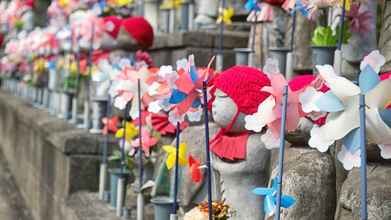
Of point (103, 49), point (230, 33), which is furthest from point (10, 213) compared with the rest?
point (230, 33)

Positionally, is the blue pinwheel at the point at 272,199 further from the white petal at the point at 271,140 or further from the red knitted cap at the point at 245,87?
the red knitted cap at the point at 245,87

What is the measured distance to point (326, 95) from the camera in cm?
189

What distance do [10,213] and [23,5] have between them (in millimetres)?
4362

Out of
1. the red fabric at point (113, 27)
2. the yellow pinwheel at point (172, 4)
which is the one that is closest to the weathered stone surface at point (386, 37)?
the red fabric at point (113, 27)

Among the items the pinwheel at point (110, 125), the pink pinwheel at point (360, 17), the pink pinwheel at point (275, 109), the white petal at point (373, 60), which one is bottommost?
the pinwheel at point (110, 125)

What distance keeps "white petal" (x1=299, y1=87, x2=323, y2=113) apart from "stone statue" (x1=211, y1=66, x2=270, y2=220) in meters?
0.58

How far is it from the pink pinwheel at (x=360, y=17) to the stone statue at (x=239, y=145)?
874 mm

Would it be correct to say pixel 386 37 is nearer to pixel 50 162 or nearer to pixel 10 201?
pixel 50 162

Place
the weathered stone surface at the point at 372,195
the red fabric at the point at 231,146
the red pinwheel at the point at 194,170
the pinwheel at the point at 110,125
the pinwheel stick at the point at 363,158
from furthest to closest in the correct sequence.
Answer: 1. the pinwheel at the point at 110,125
2. the red pinwheel at the point at 194,170
3. the red fabric at the point at 231,146
4. the weathered stone surface at the point at 372,195
5. the pinwheel stick at the point at 363,158

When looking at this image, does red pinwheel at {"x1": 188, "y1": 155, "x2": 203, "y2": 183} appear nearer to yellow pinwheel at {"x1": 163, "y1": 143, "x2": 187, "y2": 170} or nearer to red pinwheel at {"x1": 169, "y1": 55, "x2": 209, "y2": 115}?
yellow pinwheel at {"x1": 163, "y1": 143, "x2": 187, "y2": 170}

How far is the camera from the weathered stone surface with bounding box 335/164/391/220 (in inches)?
82.1

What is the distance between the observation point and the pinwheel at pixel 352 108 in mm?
1850

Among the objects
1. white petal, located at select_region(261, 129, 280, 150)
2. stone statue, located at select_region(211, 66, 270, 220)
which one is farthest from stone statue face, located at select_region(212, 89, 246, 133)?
white petal, located at select_region(261, 129, 280, 150)

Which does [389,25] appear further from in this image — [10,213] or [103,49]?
[10,213]
